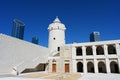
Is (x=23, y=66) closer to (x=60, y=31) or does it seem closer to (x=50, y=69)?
(x=50, y=69)

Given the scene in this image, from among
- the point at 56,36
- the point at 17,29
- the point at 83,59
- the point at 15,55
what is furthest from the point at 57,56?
the point at 17,29

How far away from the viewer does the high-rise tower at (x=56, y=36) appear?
34.3 m

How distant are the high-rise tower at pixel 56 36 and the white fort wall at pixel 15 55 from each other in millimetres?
8414

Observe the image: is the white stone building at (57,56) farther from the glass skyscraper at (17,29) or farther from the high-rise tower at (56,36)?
the glass skyscraper at (17,29)

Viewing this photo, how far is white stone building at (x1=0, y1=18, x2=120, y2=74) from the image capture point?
1991 cm

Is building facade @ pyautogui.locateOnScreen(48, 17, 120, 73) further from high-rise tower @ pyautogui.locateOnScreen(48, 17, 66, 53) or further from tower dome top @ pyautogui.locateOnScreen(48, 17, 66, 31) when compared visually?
tower dome top @ pyautogui.locateOnScreen(48, 17, 66, 31)

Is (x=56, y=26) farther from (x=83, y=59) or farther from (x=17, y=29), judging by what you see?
(x=17, y=29)

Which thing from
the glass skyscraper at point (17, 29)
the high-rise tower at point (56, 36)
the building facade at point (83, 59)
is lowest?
the building facade at point (83, 59)

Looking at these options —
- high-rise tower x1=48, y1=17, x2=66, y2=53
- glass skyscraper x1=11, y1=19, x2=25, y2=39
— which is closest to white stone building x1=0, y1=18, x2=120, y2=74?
high-rise tower x1=48, y1=17, x2=66, y2=53

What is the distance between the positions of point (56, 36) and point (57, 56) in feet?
25.6

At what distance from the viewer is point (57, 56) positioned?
2947 centimetres

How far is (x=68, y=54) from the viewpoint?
1116 inches

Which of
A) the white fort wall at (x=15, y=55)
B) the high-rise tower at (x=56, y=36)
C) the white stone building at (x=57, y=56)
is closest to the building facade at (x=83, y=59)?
the white stone building at (x=57, y=56)

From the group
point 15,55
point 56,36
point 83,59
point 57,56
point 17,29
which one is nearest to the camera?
point 15,55
